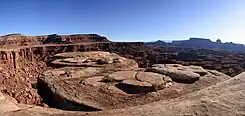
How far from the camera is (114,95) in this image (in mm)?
10805

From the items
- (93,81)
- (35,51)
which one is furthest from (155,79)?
(35,51)

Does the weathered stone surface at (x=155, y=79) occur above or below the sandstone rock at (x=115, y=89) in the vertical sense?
above

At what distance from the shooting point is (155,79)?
481 inches

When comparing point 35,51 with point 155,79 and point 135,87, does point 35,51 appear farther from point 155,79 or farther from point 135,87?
point 135,87

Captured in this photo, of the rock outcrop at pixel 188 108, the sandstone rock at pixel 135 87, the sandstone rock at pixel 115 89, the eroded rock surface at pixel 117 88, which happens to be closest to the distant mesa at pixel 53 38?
the eroded rock surface at pixel 117 88

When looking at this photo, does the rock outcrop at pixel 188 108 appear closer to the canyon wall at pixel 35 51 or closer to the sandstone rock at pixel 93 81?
the sandstone rock at pixel 93 81

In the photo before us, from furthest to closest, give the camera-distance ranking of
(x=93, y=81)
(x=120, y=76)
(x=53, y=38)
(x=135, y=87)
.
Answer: (x=53, y=38) → (x=120, y=76) → (x=93, y=81) → (x=135, y=87)

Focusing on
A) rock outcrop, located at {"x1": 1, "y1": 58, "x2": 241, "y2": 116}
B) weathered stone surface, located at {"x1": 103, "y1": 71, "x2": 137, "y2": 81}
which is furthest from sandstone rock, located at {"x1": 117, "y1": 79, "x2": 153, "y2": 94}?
rock outcrop, located at {"x1": 1, "y1": 58, "x2": 241, "y2": 116}

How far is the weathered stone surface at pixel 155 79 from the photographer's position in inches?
456

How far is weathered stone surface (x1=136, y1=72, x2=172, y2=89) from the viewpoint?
11.6m

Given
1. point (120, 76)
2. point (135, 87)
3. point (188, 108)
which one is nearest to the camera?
point (188, 108)

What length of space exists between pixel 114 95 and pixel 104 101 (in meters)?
0.57

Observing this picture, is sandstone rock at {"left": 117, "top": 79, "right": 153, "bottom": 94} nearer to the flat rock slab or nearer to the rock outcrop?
the rock outcrop

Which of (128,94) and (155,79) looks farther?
(155,79)
